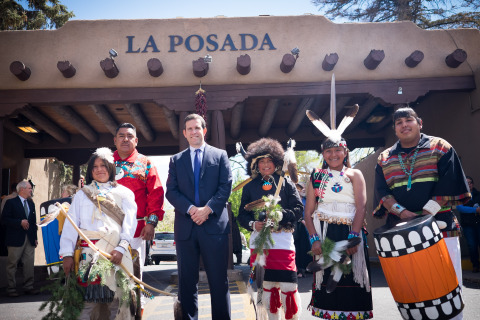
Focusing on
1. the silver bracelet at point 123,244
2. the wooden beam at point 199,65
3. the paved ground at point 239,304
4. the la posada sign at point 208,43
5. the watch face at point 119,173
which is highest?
the la posada sign at point 208,43

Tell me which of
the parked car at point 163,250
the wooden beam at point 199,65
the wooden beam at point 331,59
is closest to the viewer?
the wooden beam at point 199,65

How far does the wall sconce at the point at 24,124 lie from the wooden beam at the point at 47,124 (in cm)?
35

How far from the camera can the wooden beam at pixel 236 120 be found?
35.5 ft

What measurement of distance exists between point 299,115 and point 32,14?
45.7 ft

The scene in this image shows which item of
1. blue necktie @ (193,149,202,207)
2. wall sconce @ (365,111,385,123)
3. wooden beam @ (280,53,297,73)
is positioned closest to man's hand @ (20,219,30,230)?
blue necktie @ (193,149,202,207)

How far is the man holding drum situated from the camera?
11.8 ft

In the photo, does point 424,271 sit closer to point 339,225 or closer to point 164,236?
point 339,225

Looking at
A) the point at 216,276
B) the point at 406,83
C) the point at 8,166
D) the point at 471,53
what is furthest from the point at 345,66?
the point at 8,166

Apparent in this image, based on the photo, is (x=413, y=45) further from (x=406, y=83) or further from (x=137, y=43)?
(x=137, y=43)

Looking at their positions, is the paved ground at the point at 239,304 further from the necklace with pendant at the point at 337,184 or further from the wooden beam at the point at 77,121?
the wooden beam at the point at 77,121

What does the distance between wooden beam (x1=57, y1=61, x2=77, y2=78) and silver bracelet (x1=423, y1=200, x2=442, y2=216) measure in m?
7.60

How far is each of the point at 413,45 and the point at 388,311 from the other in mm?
6527

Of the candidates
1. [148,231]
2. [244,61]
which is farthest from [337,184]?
[244,61]

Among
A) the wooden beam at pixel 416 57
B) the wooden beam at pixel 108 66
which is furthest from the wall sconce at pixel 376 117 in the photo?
the wooden beam at pixel 108 66
